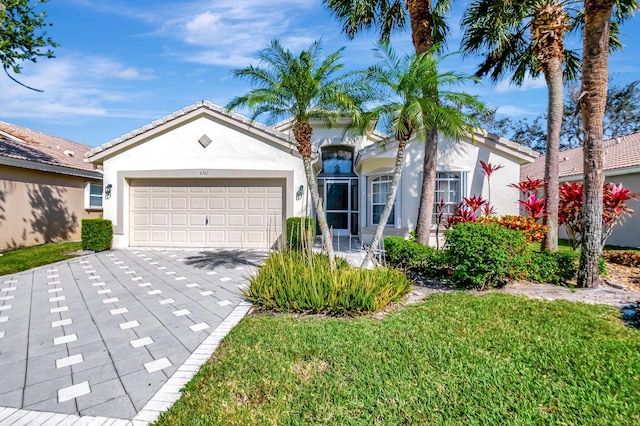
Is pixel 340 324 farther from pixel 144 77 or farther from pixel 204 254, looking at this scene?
pixel 144 77

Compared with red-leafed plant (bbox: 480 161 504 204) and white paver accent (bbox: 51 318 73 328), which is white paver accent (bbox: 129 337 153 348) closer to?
white paver accent (bbox: 51 318 73 328)

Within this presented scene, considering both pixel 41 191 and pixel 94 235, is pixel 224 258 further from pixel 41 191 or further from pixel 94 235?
pixel 41 191

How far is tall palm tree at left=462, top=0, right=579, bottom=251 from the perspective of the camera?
980cm

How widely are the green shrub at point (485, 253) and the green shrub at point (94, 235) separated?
12619 millimetres

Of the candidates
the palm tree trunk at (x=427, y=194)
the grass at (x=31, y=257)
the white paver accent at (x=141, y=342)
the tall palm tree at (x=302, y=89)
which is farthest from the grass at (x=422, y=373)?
the grass at (x=31, y=257)

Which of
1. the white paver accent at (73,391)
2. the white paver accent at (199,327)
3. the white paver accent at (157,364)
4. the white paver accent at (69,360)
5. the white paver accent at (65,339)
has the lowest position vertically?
the white paver accent at (73,391)

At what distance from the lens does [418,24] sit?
10414 mm

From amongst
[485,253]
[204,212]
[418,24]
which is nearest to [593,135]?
[485,253]

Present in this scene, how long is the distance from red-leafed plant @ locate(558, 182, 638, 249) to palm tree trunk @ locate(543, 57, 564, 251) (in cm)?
40

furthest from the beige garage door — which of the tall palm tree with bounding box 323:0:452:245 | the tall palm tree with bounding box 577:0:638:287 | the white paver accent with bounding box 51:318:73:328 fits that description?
the tall palm tree with bounding box 577:0:638:287

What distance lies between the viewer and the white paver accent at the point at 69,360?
4.09 meters

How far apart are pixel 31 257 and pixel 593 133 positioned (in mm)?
17237

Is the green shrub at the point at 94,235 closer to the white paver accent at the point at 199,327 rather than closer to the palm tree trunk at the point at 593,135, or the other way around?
the white paver accent at the point at 199,327

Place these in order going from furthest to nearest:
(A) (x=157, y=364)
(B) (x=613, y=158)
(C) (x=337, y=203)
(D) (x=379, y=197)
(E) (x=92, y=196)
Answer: (E) (x=92, y=196)
(C) (x=337, y=203)
(B) (x=613, y=158)
(D) (x=379, y=197)
(A) (x=157, y=364)
